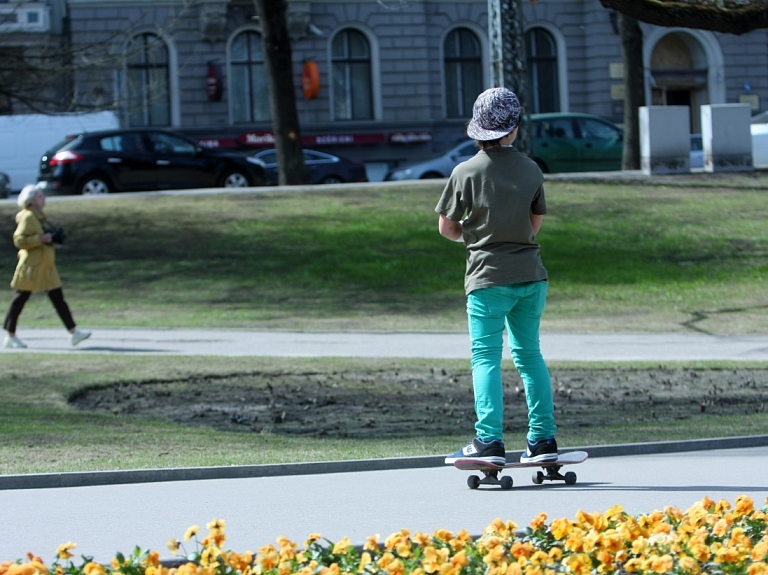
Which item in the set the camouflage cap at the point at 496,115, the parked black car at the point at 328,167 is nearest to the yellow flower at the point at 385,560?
the camouflage cap at the point at 496,115

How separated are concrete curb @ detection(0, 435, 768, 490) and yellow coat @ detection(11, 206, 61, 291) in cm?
798

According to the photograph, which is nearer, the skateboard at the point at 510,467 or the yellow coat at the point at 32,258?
the skateboard at the point at 510,467

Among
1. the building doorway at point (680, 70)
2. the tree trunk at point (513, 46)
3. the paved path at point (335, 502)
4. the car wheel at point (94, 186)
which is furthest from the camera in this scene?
the building doorway at point (680, 70)

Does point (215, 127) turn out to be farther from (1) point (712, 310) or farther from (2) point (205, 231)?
(1) point (712, 310)

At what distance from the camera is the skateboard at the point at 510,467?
6.42 meters

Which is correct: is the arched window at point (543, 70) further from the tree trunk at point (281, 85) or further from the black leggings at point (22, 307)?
the black leggings at point (22, 307)

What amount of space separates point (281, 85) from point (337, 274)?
923 cm

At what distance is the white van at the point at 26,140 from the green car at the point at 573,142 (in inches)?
447

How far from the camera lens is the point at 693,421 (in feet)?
30.7

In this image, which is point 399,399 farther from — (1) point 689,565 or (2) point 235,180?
(2) point 235,180

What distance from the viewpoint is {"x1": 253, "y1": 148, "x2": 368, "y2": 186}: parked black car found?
3459 centimetres

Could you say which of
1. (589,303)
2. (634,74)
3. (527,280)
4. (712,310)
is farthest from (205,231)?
(527,280)

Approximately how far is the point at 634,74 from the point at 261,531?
85.3 feet

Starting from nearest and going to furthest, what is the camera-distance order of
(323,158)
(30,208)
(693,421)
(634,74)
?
(693,421)
(30,208)
(634,74)
(323,158)
